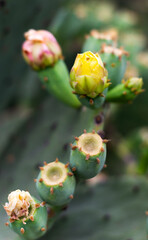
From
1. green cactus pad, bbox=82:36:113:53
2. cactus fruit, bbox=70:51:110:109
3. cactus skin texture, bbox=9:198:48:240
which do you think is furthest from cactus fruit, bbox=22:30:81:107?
cactus skin texture, bbox=9:198:48:240

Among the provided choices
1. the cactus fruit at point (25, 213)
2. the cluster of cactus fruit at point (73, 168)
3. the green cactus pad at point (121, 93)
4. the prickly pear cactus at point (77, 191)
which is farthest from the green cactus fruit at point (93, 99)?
the cactus fruit at point (25, 213)

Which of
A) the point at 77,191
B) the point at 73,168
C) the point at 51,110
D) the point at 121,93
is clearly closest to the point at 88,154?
the point at 73,168

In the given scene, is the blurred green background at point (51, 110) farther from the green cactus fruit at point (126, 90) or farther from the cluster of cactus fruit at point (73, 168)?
the cluster of cactus fruit at point (73, 168)

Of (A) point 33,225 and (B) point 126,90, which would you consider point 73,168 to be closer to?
(A) point 33,225

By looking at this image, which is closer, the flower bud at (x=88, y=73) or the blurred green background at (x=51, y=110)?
the flower bud at (x=88, y=73)

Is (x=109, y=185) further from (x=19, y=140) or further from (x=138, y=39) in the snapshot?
(x=138, y=39)

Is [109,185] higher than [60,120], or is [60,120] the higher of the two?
[60,120]

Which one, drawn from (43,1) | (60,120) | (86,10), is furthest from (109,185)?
(86,10)
